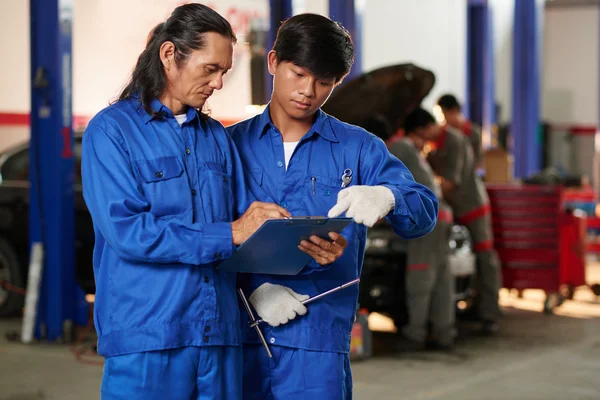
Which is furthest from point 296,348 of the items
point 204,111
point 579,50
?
Result: point 579,50

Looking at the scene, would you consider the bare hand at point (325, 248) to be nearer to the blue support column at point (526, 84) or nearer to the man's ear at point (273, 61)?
the man's ear at point (273, 61)

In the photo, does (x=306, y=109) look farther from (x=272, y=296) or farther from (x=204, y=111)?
(x=272, y=296)

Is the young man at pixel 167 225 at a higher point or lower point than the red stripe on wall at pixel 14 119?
lower

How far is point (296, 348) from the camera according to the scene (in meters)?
2.45

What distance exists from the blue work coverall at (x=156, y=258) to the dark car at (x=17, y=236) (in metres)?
5.10

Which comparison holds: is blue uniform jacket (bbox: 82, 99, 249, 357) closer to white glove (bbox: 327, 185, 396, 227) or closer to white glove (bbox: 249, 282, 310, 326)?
white glove (bbox: 249, 282, 310, 326)

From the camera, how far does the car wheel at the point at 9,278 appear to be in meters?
7.30

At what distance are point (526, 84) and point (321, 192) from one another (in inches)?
425

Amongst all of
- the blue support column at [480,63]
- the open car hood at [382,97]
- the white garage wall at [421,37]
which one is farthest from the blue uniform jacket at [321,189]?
the blue support column at [480,63]

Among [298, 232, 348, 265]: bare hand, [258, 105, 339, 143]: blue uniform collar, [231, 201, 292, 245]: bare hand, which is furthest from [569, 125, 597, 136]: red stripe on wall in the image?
[231, 201, 292, 245]: bare hand

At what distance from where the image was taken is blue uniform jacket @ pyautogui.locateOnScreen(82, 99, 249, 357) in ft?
6.81

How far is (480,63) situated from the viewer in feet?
48.7

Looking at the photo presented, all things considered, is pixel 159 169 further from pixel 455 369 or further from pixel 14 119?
pixel 14 119

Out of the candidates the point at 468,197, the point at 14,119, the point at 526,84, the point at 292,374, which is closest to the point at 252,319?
the point at 292,374
